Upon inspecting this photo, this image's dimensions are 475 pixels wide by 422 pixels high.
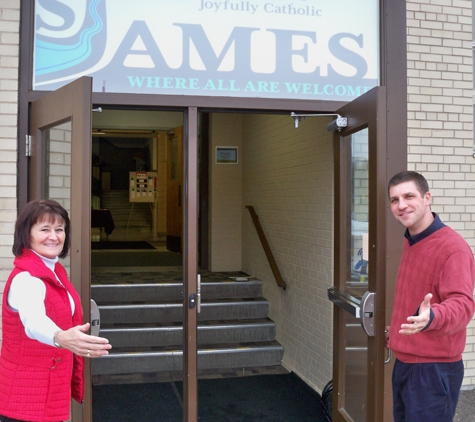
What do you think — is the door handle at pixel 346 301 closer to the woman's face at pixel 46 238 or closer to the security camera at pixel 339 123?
the security camera at pixel 339 123

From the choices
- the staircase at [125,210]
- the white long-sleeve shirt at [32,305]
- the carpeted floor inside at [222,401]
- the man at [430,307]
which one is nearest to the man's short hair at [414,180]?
the man at [430,307]

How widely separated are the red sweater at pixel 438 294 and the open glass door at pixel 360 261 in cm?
46

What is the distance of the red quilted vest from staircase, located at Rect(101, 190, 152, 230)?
13.1 metres

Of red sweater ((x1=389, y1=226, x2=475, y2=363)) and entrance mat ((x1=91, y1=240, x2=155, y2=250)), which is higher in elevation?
red sweater ((x1=389, y1=226, x2=475, y2=363))

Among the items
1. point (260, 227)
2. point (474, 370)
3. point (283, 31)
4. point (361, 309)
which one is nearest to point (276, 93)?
point (283, 31)

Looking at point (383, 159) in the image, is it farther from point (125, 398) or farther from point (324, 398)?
point (125, 398)

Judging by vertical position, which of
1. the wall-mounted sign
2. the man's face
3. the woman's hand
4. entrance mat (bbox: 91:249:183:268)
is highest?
the wall-mounted sign

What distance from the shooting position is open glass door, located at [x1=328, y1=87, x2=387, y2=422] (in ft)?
10.0

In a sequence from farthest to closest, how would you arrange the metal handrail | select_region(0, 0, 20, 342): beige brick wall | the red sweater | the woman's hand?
the metal handrail, select_region(0, 0, 20, 342): beige brick wall, the red sweater, the woman's hand

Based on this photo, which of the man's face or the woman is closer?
the woman

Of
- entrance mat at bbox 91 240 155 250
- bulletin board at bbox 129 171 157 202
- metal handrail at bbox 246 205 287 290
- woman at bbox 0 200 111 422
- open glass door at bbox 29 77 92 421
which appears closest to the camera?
woman at bbox 0 200 111 422

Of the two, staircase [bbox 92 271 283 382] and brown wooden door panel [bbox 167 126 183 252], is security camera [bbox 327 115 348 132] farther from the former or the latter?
brown wooden door panel [bbox 167 126 183 252]

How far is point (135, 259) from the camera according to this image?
873 centimetres

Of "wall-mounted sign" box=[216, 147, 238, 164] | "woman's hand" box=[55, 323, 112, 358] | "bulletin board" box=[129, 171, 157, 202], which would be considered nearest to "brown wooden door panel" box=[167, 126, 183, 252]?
"wall-mounted sign" box=[216, 147, 238, 164]
